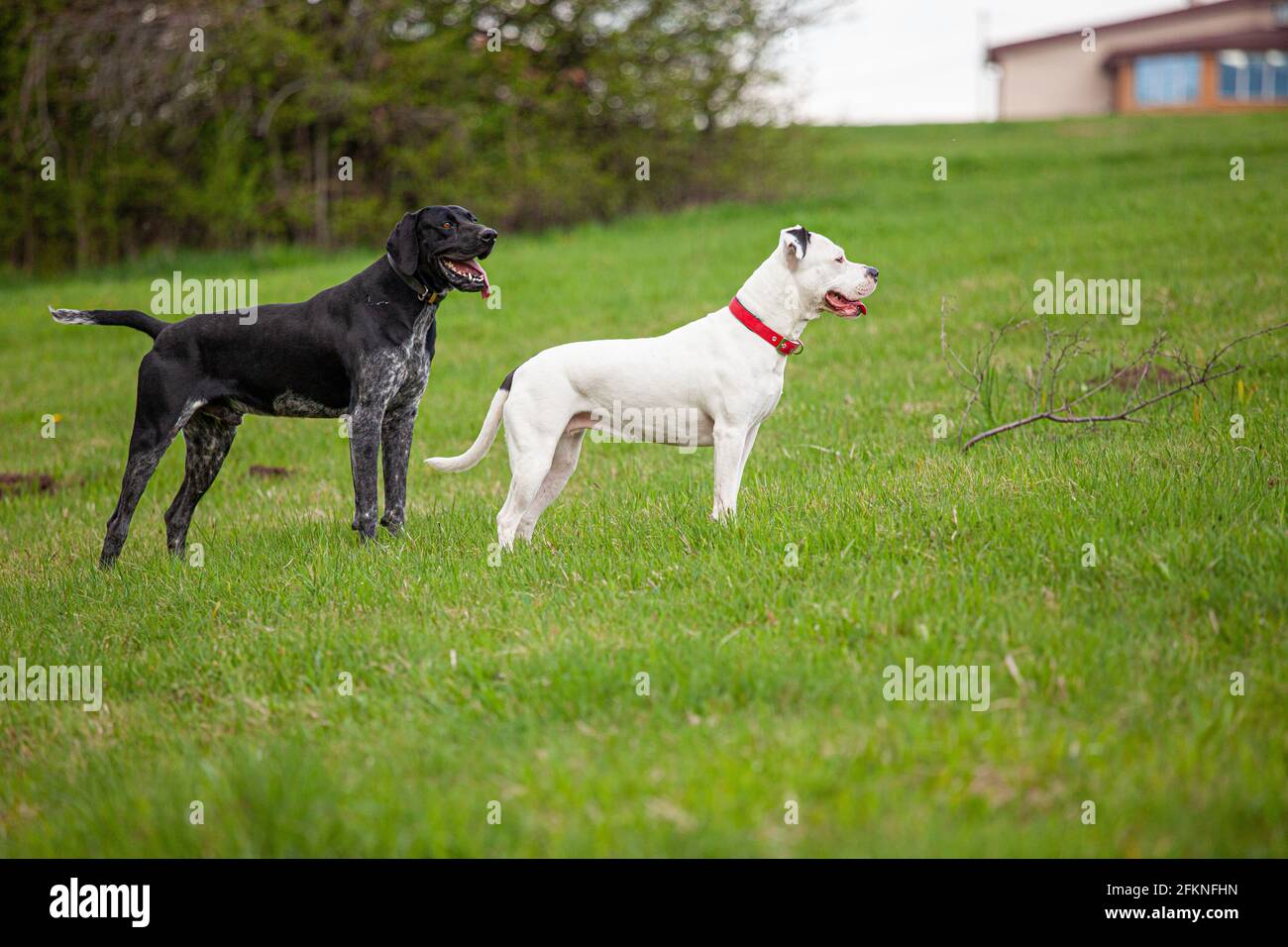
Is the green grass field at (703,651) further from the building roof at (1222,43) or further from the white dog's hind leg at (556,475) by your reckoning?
the building roof at (1222,43)

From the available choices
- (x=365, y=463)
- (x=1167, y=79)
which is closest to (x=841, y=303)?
(x=365, y=463)

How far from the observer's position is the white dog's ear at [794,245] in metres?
5.73

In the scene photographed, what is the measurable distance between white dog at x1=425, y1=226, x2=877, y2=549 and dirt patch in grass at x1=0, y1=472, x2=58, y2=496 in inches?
221

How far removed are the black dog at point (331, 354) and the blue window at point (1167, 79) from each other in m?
54.9

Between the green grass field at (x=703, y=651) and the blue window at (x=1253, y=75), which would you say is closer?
the green grass field at (x=703, y=651)

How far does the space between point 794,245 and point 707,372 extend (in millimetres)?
762

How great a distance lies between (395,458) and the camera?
7.07 metres

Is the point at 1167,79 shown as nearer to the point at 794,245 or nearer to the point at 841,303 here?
the point at 841,303

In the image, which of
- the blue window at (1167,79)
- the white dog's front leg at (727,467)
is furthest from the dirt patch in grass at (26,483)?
the blue window at (1167,79)

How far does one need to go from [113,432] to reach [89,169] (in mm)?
12371

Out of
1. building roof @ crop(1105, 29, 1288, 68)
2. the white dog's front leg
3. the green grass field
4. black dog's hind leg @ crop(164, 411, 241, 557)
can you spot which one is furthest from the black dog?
building roof @ crop(1105, 29, 1288, 68)

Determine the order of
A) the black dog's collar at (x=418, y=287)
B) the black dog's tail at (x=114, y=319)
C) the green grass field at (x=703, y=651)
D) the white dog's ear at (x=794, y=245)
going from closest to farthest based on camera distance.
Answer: the green grass field at (x=703, y=651)
the white dog's ear at (x=794, y=245)
the black dog's collar at (x=418, y=287)
the black dog's tail at (x=114, y=319)

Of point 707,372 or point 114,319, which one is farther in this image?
point 114,319
